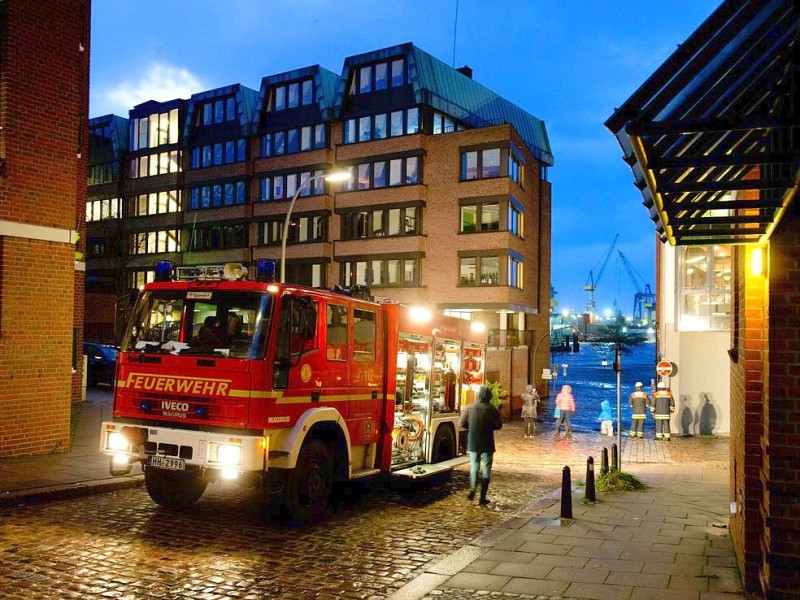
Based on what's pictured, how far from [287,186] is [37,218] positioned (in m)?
38.7

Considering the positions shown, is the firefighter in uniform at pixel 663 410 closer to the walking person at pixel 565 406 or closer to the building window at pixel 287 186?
the walking person at pixel 565 406

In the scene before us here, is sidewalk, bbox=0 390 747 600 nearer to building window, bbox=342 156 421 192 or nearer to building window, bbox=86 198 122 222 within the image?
building window, bbox=342 156 421 192

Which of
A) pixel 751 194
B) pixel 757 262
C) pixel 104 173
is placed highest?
pixel 104 173

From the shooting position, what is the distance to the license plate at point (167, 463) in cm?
888

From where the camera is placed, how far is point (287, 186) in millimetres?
51594

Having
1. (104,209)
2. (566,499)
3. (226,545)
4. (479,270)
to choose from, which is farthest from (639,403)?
(104,209)

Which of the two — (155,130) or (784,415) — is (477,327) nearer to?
(784,415)

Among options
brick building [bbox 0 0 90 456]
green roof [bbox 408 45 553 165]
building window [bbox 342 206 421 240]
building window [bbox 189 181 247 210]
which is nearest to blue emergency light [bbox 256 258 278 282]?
brick building [bbox 0 0 90 456]

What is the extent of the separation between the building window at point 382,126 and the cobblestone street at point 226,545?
36.3m

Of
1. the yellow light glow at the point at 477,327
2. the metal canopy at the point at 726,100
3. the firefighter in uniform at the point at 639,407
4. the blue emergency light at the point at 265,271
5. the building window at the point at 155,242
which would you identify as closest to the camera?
the metal canopy at the point at 726,100

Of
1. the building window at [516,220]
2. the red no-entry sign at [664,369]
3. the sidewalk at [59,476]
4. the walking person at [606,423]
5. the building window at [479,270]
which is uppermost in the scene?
the building window at [516,220]

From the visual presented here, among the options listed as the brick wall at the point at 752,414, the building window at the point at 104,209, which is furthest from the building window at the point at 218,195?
the brick wall at the point at 752,414

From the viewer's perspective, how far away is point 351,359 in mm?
10883

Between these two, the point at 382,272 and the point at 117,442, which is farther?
the point at 382,272
